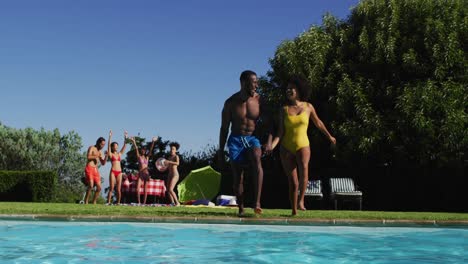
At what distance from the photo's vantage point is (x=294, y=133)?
33.0 ft

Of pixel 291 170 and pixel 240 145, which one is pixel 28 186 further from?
pixel 291 170

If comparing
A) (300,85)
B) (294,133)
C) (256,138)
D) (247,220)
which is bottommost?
(247,220)

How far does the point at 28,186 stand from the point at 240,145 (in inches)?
599

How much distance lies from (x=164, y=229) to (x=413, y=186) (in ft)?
52.8

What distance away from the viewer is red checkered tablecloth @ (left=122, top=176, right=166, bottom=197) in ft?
67.0

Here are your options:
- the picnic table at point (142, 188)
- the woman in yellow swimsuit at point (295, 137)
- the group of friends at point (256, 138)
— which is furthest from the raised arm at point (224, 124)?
the picnic table at point (142, 188)

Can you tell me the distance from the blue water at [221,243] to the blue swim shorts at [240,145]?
1.56m

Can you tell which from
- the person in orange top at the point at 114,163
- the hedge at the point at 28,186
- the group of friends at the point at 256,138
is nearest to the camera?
the group of friends at the point at 256,138

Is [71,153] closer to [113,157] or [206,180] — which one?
[206,180]

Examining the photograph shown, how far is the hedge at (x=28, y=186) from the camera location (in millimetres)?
22250

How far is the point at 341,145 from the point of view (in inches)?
914

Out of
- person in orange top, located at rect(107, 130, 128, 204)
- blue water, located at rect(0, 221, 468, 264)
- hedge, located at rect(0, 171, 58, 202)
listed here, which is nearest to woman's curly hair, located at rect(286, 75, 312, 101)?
blue water, located at rect(0, 221, 468, 264)

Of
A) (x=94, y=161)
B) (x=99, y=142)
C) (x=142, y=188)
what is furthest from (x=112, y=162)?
(x=142, y=188)

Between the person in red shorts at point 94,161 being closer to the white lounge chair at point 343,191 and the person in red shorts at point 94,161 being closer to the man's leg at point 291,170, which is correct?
the man's leg at point 291,170
